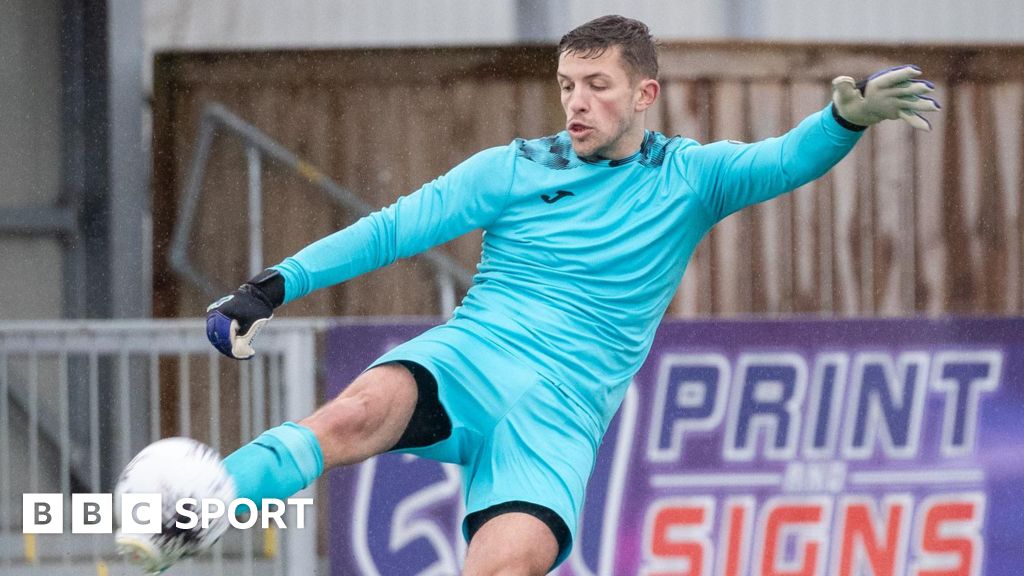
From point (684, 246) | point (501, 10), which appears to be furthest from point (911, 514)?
point (501, 10)

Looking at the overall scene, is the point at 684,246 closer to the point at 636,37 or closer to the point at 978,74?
the point at 636,37

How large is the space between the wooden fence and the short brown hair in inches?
166

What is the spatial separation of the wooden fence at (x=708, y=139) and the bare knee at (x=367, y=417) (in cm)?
454

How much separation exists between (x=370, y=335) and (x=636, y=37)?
2544 millimetres

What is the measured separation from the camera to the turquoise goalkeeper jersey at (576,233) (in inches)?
172

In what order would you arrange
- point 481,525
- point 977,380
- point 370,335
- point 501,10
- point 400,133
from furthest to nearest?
1. point 501,10
2. point 400,133
3. point 977,380
4. point 370,335
5. point 481,525

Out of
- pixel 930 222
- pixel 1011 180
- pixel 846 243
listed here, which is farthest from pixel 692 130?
pixel 1011 180

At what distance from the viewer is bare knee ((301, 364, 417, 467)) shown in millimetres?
4004

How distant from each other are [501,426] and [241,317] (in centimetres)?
73

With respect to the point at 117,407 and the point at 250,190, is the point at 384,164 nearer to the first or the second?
the point at 250,190

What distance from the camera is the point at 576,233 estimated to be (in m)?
4.42

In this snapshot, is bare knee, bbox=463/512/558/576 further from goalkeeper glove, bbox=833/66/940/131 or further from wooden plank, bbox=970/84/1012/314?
wooden plank, bbox=970/84/1012/314

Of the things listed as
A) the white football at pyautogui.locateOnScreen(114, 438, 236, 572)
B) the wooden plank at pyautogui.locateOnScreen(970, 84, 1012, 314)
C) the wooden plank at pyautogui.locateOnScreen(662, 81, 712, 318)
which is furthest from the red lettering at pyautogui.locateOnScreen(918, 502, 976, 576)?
the white football at pyautogui.locateOnScreen(114, 438, 236, 572)

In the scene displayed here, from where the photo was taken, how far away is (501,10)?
10.1 m
